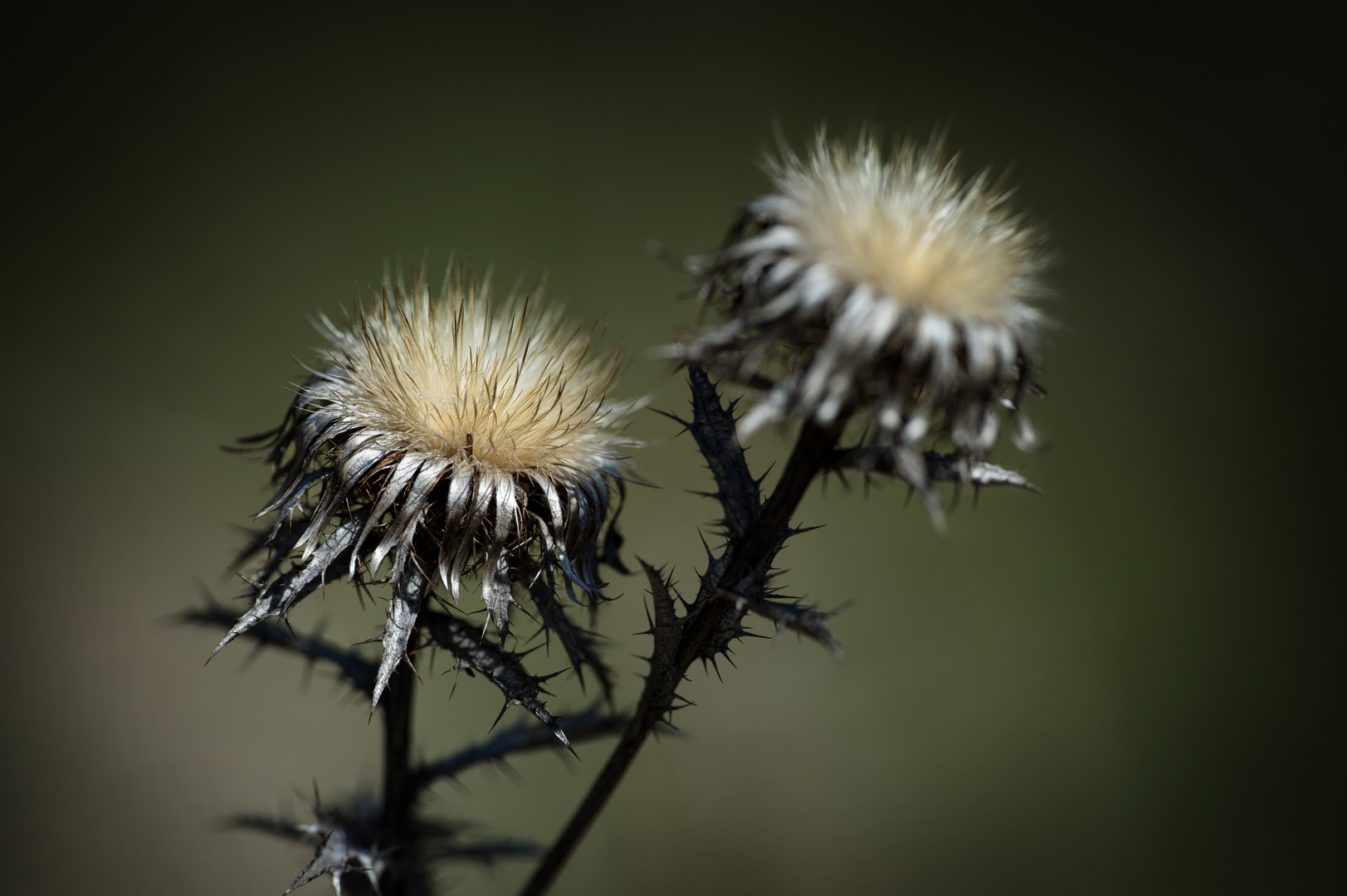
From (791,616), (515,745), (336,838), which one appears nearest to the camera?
(791,616)

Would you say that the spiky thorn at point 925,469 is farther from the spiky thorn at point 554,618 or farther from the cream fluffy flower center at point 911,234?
the spiky thorn at point 554,618

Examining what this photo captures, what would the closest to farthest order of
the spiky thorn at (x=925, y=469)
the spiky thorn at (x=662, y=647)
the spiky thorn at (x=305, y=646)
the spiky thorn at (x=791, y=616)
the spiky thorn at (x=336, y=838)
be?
the spiky thorn at (x=925, y=469), the spiky thorn at (x=791, y=616), the spiky thorn at (x=662, y=647), the spiky thorn at (x=336, y=838), the spiky thorn at (x=305, y=646)

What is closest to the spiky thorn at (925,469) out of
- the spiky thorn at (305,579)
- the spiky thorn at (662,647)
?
the spiky thorn at (662,647)

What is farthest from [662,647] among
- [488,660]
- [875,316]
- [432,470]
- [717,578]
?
[875,316]

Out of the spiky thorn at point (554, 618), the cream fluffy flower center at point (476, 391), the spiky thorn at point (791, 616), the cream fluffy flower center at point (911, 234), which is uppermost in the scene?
the cream fluffy flower center at point (911, 234)

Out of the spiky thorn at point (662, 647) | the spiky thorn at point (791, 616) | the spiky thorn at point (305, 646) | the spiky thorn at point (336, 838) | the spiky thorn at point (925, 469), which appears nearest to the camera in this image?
the spiky thorn at point (925, 469)

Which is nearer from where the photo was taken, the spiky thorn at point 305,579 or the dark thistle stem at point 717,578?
the dark thistle stem at point 717,578

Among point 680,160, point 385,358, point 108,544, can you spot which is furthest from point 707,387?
point 680,160

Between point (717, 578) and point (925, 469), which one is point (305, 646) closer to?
point (717, 578)
